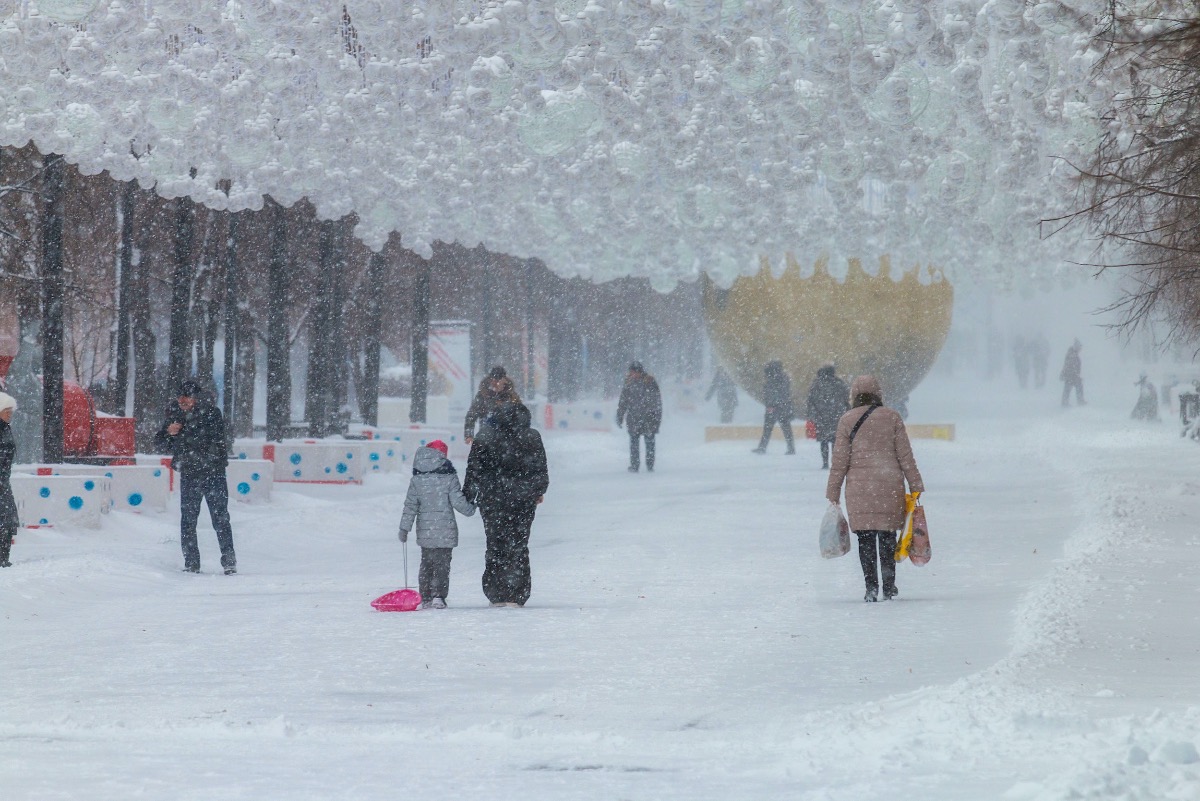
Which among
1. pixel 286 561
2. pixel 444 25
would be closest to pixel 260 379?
pixel 286 561

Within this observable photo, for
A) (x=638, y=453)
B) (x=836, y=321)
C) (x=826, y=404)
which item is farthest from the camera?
(x=836, y=321)

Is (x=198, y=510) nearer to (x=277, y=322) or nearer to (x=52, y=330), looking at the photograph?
(x=52, y=330)

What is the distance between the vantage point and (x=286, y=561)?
14859mm

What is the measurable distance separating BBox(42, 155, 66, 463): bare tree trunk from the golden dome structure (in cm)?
2094

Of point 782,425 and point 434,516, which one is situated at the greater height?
point 782,425

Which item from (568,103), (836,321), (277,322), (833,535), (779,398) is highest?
(568,103)

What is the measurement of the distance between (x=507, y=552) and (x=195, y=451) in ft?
12.4

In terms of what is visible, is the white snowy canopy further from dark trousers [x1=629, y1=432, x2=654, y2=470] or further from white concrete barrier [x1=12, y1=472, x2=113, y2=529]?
dark trousers [x1=629, y1=432, x2=654, y2=470]

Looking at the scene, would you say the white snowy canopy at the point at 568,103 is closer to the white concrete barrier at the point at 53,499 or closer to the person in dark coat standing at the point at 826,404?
the white concrete barrier at the point at 53,499

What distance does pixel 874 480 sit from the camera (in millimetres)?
10641

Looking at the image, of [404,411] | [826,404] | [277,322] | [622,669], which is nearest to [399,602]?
[622,669]

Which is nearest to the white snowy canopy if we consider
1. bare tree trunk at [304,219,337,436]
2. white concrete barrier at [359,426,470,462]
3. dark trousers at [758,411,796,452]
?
bare tree trunk at [304,219,337,436]

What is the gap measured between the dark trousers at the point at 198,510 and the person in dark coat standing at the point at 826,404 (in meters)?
12.8

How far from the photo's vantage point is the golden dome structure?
3572 centimetres
